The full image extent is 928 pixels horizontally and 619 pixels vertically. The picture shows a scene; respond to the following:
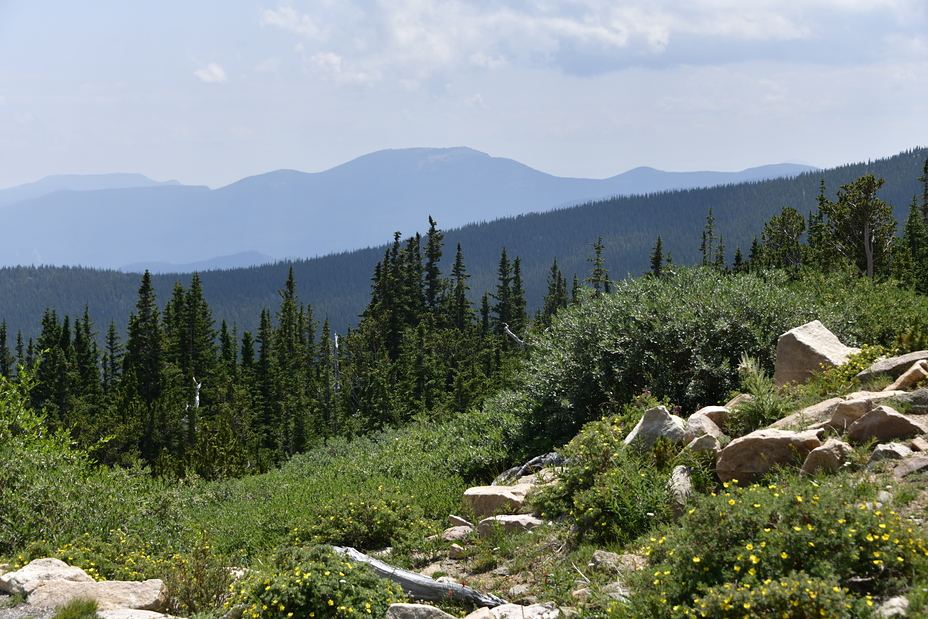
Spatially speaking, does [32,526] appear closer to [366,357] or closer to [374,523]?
[374,523]

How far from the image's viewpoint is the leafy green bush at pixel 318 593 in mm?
5785

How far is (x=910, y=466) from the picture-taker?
6.34 metres

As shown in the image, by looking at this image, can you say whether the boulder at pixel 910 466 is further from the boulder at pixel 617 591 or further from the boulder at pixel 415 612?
the boulder at pixel 415 612

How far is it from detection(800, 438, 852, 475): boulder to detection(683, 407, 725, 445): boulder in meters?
1.66

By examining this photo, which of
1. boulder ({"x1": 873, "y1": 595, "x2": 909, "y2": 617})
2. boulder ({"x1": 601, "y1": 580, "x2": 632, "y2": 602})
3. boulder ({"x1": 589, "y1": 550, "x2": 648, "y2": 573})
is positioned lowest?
boulder ({"x1": 589, "y1": 550, "x2": 648, "y2": 573})

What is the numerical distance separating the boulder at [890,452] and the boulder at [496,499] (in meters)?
4.68

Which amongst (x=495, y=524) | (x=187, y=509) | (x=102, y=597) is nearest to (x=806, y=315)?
(x=495, y=524)

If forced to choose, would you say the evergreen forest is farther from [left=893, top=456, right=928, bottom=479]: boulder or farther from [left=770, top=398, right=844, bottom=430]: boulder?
[left=770, top=398, right=844, bottom=430]: boulder

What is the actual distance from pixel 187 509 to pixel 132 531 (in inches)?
155

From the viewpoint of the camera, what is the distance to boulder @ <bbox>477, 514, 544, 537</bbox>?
28.0 ft

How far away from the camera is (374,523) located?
373 inches

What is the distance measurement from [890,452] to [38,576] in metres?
9.70

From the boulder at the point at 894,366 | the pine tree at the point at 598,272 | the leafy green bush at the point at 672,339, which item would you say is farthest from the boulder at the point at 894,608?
the pine tree at the point at 598,272

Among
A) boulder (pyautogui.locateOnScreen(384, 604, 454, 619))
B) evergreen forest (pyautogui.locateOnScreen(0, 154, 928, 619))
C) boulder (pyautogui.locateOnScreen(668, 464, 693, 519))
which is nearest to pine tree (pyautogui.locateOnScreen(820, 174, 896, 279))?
evergreen forest (pyautogui.locateOnScreen(0, 154, 928, 619))
